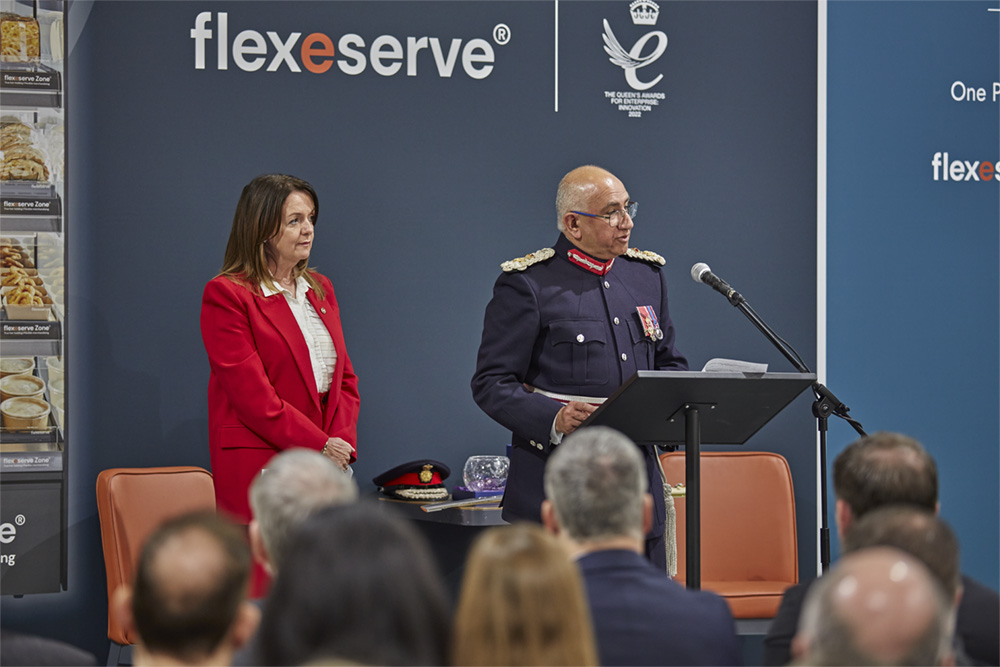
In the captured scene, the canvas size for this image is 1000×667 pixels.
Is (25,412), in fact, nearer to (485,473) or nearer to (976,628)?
(485,473)

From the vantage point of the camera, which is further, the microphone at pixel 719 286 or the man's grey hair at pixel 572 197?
the man's grey hair at pixel 572 197

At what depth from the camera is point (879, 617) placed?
3.95 feet

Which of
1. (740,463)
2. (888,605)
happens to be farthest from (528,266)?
(888,605)

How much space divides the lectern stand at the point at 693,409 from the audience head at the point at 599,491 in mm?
639

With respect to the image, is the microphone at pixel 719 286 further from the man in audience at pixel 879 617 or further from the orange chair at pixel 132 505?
the orange chair at pixel 132 505

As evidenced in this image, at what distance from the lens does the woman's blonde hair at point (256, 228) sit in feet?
12.1

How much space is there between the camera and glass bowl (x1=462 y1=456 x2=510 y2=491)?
4.34 metres

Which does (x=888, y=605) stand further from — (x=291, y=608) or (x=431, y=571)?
(x=291, y=608)

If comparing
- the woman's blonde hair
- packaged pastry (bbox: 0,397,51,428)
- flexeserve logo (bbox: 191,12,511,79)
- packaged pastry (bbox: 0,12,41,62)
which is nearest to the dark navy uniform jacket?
the woman's blonde hair

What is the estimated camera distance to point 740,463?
454 cm

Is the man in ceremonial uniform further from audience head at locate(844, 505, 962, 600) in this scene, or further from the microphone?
audience head at locate(844, 505, 962, 600)

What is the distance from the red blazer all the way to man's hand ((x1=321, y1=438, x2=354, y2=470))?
0.03 meters

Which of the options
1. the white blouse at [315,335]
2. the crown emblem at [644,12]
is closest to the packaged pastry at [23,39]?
the white blouse at [315,335]

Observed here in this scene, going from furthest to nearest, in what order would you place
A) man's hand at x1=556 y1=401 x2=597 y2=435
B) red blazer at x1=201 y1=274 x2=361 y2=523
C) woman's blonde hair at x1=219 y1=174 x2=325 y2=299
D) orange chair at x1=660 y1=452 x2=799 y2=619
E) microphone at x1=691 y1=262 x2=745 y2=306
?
1. orange chair at x1=660 y1=452 x2=799 y2=619
2. woman's blonde hair at x1=219 y1=174 x2=325 y2=299
3. red blazer at x1=201 y1=274 x2=361 y2=523
4. microphone at x1=691 y1=262 x2=745 y2=306
5. man's hand at x1=556 y1=401 x2=597 y2=435
